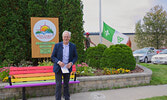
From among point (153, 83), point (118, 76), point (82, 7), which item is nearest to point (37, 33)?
point (82, 7)

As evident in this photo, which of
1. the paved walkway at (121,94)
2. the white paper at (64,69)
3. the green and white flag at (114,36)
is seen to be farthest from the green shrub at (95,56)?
the white paper at (64,69)

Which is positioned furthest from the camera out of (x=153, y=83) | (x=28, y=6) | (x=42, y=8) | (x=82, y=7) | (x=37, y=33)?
(x=82, y=7)

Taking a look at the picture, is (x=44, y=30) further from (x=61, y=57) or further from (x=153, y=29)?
(x=153, y=29)

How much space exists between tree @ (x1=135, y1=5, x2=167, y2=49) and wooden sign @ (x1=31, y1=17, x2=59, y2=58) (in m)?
24.1

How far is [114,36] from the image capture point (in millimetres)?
8688

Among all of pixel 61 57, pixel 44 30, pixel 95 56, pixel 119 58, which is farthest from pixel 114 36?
pixel 61 57

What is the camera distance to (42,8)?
287 inches

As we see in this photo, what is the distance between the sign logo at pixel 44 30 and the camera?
6.38 m

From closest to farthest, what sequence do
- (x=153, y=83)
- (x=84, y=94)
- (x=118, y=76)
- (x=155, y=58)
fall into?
(x=84, y=94) < (x=118, y=76) < (x=153, y=83) < (x=155, y=58)

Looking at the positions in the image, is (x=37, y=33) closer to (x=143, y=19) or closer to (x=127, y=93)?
(x=127, y=93)

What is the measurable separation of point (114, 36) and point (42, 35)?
14.3 feet

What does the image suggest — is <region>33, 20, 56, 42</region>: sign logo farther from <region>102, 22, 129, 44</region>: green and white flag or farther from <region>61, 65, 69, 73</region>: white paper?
<region>102, 22, 129, 44</region>: green and white flag

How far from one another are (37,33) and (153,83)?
5.34 meters

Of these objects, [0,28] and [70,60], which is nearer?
[70,60]
